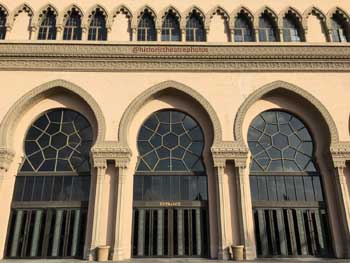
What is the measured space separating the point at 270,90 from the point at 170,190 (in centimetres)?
576

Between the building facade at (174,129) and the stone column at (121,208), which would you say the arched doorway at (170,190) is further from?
the stone column at (121,208)

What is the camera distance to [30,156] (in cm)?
1165

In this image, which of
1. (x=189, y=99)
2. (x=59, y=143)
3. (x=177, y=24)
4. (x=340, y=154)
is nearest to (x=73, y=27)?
(x=177, y=24)

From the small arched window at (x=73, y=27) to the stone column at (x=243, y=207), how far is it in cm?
895

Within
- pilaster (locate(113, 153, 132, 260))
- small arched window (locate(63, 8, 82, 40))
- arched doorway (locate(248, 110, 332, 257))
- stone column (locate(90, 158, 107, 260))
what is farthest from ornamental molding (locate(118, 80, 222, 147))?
small arched window (locate(63, 8, 82, 40))

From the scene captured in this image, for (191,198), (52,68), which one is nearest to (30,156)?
(52,68)

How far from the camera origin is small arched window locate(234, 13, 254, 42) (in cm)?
1326

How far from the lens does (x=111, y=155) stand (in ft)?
35.4

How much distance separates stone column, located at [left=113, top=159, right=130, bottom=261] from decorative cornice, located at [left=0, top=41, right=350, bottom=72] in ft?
14.0

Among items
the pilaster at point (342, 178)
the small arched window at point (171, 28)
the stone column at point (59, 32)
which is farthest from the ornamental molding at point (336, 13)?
the stone column at point (59, 32)

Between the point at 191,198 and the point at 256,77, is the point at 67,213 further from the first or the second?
the point at 256,77

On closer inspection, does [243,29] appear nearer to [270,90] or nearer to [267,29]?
[267,29]

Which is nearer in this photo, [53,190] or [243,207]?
[243,207]

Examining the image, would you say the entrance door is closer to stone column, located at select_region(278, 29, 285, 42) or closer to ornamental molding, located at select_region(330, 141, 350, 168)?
ornamental molding, located at select_region(330, 141, 350, 168)
